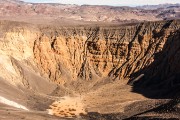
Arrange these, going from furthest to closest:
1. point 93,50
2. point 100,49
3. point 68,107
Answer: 1. point 93,50
2. point 100,49
3. point 68,107

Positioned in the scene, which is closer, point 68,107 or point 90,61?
point 68,107

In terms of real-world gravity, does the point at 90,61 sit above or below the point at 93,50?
below

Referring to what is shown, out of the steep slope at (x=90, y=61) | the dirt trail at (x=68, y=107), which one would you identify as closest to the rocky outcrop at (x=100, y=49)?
the steep slope at (x=90, y=61)

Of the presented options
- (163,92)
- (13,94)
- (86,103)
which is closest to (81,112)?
(86,103)

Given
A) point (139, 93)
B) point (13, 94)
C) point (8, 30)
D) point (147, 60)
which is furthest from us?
point (147, 60)

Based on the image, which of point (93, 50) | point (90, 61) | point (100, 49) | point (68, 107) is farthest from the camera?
point (93, 50)

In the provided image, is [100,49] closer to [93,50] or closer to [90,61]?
[93,50]

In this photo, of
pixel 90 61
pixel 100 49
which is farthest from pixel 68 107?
pixel 100 49

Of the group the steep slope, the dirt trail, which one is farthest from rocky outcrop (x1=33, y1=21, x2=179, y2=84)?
the dirt trail

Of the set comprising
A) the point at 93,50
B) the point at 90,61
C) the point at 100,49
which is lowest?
the point at 90,61

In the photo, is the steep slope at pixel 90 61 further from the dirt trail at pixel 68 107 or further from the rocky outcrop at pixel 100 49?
the dirt trail at pixel 68 107

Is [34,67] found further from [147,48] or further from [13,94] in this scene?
[147,48]
